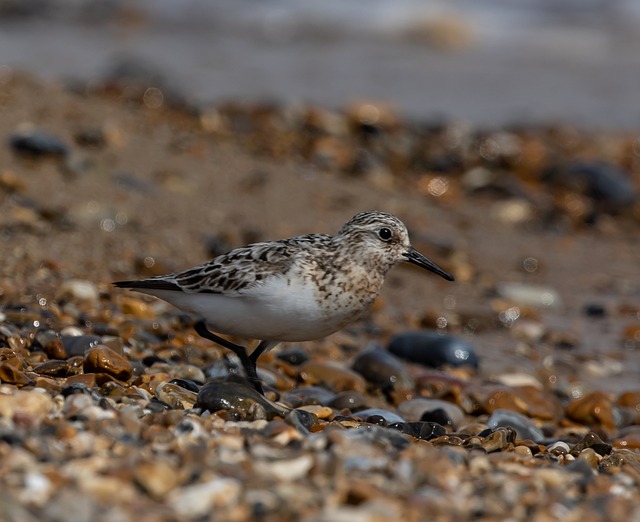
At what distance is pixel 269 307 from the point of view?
550cm

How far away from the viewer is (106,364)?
18.2ft

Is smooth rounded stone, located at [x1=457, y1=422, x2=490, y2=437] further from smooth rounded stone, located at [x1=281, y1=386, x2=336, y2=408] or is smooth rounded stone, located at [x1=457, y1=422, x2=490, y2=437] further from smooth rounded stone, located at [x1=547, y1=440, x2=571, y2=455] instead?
smooth rounded stone, located at [x1=281, y1=386, x2=336, y2=408]

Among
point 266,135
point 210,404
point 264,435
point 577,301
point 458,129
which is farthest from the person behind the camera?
point 458,129

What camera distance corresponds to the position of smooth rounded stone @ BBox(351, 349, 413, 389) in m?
6.80

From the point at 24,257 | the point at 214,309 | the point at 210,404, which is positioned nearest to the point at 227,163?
the point at 24,257

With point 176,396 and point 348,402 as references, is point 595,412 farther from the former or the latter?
point 176,396

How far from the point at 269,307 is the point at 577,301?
173 inches

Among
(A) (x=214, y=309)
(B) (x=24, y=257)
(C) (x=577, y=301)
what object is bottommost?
(C) (x=577, y=301)

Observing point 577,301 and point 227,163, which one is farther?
point 227,163

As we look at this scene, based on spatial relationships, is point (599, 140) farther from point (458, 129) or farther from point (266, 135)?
point (266, 135)

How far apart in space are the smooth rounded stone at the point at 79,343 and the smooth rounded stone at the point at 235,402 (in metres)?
1.02

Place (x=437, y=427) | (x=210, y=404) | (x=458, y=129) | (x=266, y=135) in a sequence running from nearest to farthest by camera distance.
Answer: (x=210, y=404) < (x=437, y=427) < (x=266, y=135) < (x=458, y=129)

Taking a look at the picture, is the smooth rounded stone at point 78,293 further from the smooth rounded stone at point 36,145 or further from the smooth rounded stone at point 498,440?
the smooth rounded stone at point 498,440

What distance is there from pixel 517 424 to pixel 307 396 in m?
1.16
